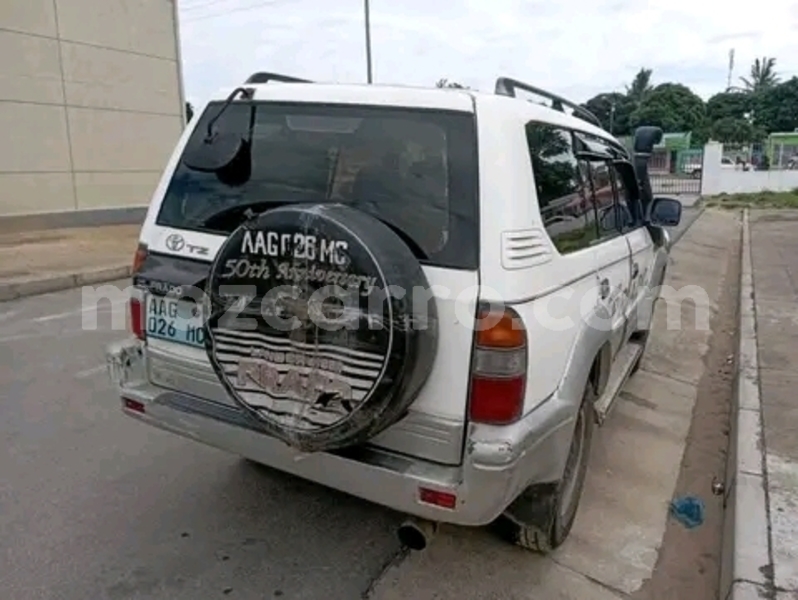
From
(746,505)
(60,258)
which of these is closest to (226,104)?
(746,505)

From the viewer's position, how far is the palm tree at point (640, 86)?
8733 centimetres

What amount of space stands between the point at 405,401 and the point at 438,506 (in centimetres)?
38

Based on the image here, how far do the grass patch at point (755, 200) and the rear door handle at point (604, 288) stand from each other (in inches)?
995

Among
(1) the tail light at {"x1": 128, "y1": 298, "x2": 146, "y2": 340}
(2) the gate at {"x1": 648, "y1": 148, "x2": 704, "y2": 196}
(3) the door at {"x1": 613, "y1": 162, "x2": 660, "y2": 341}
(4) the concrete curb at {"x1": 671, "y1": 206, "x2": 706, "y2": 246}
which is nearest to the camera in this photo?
(1) the tail light at {"x1": 128, "y1": 298, "x2": 146, "y2": 340}

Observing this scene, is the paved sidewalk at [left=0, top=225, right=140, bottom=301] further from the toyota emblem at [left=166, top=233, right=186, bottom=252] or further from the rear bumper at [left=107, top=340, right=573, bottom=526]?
the rear bumper at [left=107, top=340, right=573, bottom=526]

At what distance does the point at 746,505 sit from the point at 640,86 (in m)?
95.1

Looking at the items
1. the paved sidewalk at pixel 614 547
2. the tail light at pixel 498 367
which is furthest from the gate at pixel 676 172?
the tail light at pixel 498 367

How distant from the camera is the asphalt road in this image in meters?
2.71

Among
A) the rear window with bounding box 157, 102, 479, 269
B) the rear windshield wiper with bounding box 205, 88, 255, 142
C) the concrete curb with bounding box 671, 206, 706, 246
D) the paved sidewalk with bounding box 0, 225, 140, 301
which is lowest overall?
the concrete curb with bounding box 671, 206, 706, 246

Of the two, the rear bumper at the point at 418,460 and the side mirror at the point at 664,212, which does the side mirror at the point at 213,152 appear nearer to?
the rear bumper at the point at 418,460

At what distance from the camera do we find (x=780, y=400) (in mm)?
4586

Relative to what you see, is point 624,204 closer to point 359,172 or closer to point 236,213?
point 359,172

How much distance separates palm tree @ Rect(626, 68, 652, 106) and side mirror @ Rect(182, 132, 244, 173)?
92.3 meters

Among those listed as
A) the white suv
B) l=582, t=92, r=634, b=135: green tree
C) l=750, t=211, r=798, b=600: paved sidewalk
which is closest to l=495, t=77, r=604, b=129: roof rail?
the white suv
